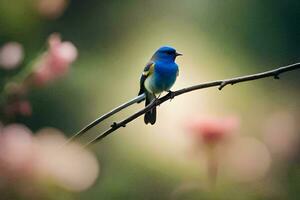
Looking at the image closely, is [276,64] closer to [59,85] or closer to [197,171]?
[197,171]

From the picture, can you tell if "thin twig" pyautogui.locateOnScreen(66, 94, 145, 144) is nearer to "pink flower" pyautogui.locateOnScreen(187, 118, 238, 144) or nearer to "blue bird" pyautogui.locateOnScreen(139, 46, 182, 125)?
"blue bird" pyautogui.locateOnScreen(139, 46, 182, 125)

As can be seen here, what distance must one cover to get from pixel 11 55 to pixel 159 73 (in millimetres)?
453

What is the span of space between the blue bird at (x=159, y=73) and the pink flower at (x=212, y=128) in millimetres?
141

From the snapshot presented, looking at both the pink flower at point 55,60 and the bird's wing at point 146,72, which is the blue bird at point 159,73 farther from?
the pink flower at point 55,60

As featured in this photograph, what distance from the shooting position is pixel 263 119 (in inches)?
75.0

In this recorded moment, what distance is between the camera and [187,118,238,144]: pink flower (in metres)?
1.86

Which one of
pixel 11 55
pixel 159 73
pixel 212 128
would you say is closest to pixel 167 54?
pixel 159 73

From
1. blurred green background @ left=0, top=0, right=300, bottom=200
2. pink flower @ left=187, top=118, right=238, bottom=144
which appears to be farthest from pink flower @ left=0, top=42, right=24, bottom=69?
pink flower @ left=187, top=118, right=238, bottom=144

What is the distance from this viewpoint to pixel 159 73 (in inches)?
70.7

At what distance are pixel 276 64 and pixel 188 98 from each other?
0.97 feet

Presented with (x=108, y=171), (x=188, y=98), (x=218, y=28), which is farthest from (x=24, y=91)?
(x=218, y=28)

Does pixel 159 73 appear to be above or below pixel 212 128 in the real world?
above

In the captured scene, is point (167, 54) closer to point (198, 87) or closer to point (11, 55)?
point (198, 87)

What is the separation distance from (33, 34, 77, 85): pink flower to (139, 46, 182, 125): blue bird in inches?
9.2
